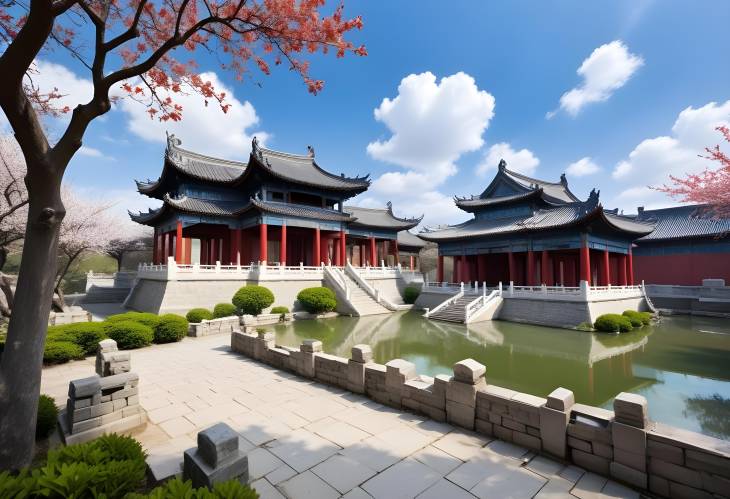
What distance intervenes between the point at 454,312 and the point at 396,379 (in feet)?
44.4

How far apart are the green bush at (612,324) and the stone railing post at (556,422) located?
13691 mm

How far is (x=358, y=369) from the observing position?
6320 mm

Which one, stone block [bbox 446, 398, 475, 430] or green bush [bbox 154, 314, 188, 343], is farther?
green bush [bbox 154, 314, 188, 343]

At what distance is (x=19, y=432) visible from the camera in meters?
3.33

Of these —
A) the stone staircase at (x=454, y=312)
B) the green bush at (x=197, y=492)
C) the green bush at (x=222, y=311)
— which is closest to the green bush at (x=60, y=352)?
the green bush at (x=222, y=311)

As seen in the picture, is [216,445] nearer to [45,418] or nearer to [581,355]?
[45,418]

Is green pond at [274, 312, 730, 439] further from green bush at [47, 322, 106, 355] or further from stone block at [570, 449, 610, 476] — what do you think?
green bush at [47, 322, 106, 355]

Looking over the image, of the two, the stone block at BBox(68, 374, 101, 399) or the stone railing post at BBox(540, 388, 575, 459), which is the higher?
the stone block at BBox(68, 374, 101, 399)

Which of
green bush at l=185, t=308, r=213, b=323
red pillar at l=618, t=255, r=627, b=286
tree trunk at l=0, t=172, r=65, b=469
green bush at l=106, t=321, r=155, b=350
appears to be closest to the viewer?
tree trunk at l=0, t=172, r=65, b=469

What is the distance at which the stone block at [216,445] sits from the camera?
275 centimetres

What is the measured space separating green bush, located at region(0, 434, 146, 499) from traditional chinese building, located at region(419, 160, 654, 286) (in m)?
19.9

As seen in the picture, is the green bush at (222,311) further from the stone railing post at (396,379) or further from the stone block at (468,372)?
the stone block at (468,372)

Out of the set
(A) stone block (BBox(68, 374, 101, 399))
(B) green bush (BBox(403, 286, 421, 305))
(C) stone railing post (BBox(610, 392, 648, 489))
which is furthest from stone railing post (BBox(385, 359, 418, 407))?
(B) green bush (BBox(403, 286, 421, 305))

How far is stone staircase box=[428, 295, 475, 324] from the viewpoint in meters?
17.9
